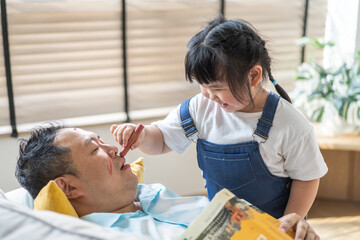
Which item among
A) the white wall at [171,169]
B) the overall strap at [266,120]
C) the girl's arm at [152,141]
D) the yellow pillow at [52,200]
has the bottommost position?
the white wall at [171,169]

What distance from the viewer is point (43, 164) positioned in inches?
59.2

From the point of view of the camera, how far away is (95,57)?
2746 mm

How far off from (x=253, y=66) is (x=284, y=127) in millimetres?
227

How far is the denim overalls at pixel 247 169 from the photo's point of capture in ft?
5.19

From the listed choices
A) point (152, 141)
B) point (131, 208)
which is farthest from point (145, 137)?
point (131, 208)

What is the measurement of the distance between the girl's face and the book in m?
0.35

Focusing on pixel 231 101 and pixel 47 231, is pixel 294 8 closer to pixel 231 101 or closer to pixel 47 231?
pixel 231 101

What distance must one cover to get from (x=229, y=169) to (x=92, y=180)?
46 centimetres

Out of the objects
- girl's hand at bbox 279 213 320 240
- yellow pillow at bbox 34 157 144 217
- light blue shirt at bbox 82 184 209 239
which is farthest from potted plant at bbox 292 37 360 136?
yellow pillow at bbox 34 157 144 217

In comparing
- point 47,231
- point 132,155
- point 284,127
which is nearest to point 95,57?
point 132,155

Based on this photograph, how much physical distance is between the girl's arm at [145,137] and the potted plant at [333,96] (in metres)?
1.48

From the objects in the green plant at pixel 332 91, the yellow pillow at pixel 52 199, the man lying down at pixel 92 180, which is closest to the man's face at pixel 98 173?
the man lying down at pixel 92 180

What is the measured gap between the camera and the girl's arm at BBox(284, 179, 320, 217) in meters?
1.58

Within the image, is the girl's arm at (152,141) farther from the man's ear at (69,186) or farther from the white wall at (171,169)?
the white wall at (171,169)
